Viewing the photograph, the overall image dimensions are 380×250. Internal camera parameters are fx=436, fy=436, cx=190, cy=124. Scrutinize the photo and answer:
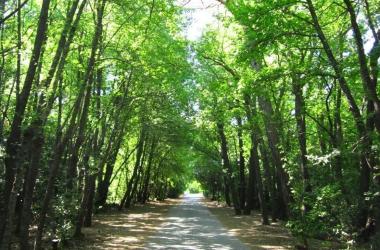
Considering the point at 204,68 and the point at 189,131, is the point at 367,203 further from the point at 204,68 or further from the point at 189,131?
the point at 189,131

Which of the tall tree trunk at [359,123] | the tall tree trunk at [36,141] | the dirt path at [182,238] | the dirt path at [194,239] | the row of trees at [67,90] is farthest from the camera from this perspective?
the dirt path at [182,238]

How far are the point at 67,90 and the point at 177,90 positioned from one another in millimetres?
5403

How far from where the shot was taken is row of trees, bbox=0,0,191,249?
9.44m

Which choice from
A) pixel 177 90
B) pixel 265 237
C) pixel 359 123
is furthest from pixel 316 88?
pixel 359 123

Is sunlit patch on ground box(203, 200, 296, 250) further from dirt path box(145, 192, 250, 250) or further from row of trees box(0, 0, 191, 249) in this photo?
row of trees box(0, 0, 191, 249)

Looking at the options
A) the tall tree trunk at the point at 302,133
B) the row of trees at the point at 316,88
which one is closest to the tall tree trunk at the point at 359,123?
the row of trees at the point at 316,88

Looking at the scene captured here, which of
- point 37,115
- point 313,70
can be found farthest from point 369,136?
point 37,115

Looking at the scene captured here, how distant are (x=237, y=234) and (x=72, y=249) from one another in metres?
7.12

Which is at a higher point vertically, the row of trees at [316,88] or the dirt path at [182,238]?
the row of trees at [316,88]

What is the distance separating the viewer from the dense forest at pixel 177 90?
9.58 metres

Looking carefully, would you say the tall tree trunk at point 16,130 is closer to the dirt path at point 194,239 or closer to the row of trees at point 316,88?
the row of trees at point 316,88

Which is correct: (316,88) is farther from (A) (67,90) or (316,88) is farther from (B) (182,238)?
(A) (67,90)

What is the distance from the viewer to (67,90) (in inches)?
700

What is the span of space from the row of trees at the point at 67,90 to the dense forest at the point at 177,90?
0.18 ft
